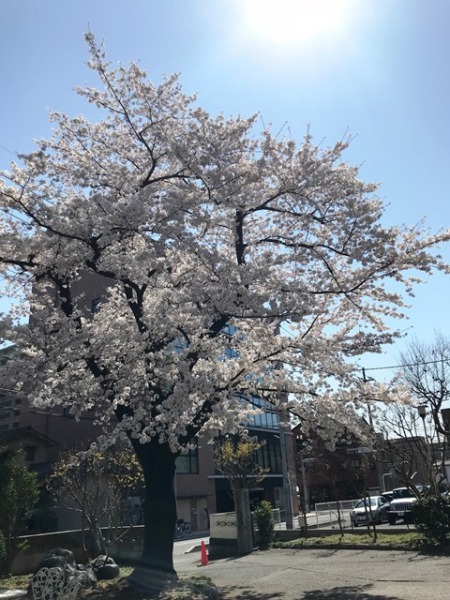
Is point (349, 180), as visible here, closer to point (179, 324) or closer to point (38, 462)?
point (179, 324)

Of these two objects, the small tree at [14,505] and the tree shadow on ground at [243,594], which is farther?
the small tree at [14,505]

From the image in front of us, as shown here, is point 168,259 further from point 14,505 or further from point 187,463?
point 187,463

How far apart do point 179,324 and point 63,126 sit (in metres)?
4.88

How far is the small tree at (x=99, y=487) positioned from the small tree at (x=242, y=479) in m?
4.10

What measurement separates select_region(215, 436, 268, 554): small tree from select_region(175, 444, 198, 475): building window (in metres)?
18.2

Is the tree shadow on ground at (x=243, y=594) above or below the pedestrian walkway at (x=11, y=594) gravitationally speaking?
below

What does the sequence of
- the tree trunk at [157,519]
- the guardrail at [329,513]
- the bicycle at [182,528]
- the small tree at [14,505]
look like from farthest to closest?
the bicycle at [182,528], the guardrail at [329,513], the small tree at [14,505], the tree trunk at [157,519]

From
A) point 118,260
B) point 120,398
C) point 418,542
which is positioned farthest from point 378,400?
point 118,260

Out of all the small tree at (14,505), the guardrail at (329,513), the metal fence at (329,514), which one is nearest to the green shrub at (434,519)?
the small tree at (14,505)

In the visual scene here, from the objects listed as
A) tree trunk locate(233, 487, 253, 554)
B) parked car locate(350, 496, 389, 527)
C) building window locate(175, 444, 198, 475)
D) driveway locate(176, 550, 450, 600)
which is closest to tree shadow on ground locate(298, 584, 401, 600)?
driveway locate(176, 550, 450, 600)

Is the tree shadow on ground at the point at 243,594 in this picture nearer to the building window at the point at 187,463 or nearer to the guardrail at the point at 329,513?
the guardrail at the point at 329,513

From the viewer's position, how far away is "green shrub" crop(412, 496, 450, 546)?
14000 millimetres

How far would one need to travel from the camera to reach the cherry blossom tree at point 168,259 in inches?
431

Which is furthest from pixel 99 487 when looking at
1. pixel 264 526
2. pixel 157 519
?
pixel 264 526
